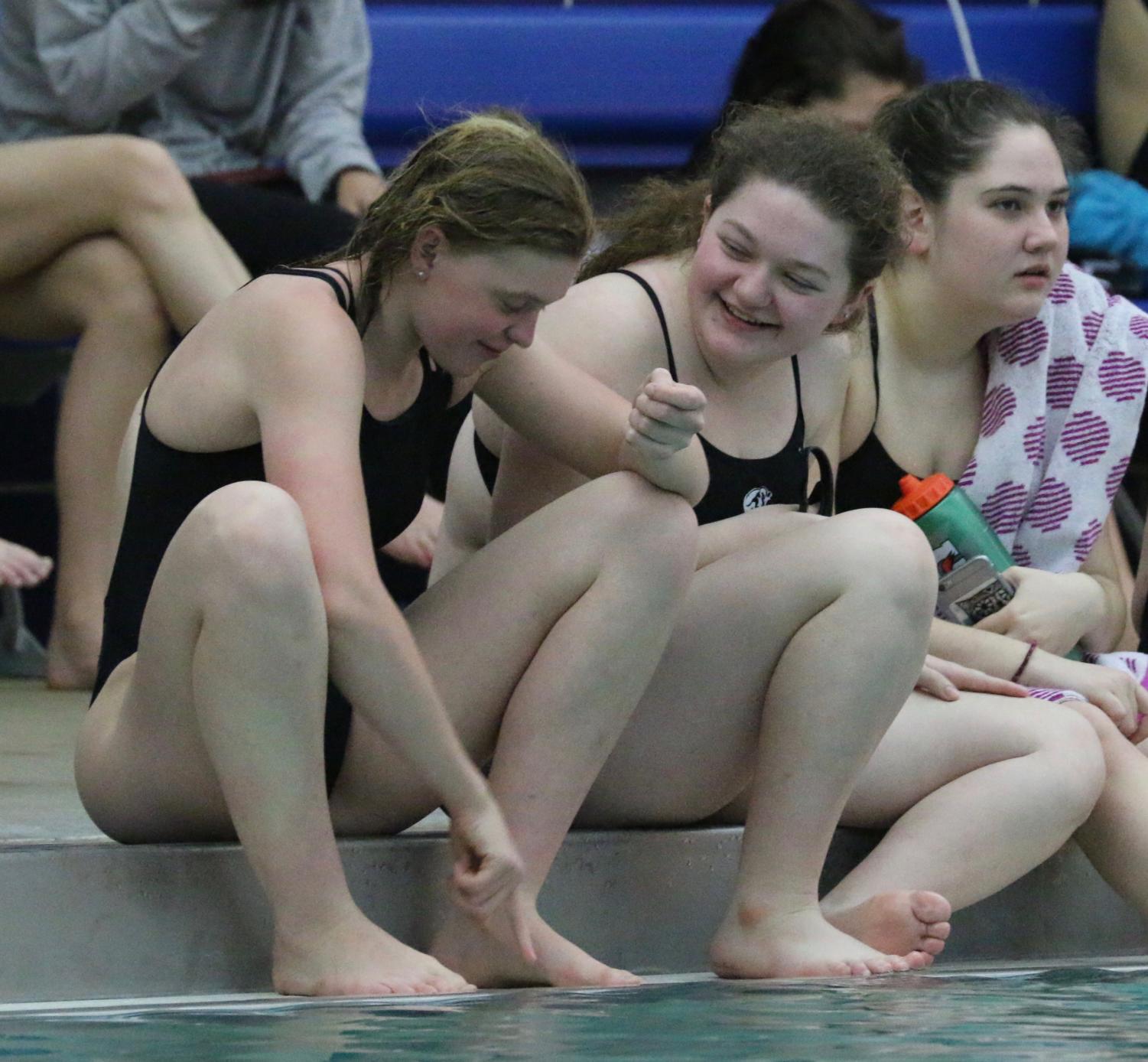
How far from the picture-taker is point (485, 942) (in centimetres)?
190

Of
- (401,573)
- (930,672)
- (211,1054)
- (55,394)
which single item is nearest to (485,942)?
(211,1054)

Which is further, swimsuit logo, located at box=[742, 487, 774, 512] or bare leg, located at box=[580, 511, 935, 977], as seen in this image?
swimsuit logo, located at box=[742, 487, 774, 512]

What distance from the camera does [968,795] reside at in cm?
214

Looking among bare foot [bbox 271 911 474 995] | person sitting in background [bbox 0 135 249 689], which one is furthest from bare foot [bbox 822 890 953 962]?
person sitting in background [bbox 0 135 249 689]

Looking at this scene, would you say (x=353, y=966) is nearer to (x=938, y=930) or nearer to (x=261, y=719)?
(x=261, y=719)

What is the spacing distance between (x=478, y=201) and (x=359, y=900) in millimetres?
649

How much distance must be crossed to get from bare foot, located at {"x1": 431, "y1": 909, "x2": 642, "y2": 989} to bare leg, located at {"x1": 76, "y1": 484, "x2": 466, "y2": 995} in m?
0.08

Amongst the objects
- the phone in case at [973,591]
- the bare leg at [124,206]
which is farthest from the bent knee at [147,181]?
the phone in case at [973,591]

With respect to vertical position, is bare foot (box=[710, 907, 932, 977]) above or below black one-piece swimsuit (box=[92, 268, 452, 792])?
below

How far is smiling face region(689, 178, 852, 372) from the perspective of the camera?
2.12 meters

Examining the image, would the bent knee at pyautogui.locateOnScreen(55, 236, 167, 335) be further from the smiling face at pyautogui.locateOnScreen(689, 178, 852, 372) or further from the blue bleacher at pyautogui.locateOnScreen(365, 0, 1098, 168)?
the blue bleacher at pyautogui.locateOnScreen(365, 0, 1098, 168)

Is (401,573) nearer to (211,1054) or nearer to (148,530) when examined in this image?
(148,530)

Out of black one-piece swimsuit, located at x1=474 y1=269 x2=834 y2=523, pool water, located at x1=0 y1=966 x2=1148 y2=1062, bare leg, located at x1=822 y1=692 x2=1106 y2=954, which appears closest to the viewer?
pool water, located at x1=0 y1=966 x2=1148 y2=1062

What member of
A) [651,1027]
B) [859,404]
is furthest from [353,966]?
[859,404]
